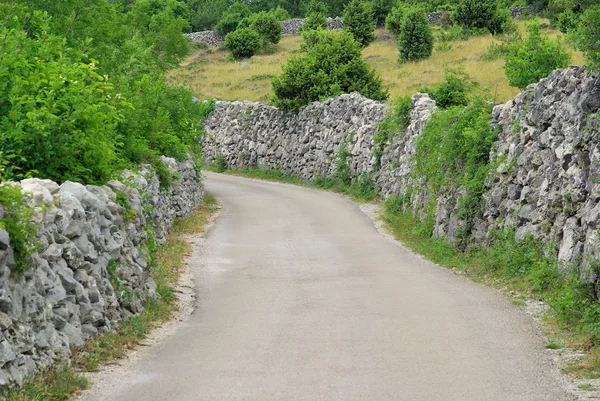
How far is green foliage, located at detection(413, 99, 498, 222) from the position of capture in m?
17.9

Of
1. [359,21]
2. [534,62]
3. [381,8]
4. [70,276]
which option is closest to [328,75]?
[534,62]

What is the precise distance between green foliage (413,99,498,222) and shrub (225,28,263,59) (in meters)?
45.5

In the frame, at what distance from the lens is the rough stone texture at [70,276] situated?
26.5 ft

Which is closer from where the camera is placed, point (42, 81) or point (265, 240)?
point (42, 81)

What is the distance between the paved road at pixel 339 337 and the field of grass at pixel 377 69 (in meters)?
14.5

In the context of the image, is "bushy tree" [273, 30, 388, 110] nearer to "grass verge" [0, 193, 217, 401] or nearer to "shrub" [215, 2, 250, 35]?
"grass verge" [0, 193, 217, 401]

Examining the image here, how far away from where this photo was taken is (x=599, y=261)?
11.4 meters

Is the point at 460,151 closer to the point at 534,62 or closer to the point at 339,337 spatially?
the point at 534,62

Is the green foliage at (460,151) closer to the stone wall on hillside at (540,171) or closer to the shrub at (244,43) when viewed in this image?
the stone wall on hillside at (540,171)

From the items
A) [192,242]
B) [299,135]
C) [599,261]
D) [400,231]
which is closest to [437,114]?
[400,231]

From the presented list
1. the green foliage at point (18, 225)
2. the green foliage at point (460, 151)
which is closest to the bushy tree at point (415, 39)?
the green foliage at point (460, 151)

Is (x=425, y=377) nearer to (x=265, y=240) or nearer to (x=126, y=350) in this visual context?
(x=126, y=350)

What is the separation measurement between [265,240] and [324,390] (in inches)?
457

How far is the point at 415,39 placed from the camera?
163 ft
